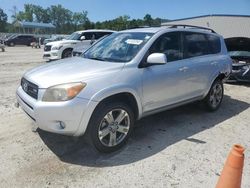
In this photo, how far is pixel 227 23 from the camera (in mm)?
36188

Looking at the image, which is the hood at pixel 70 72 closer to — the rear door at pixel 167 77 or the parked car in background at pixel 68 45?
the rear door at pixel 167 77

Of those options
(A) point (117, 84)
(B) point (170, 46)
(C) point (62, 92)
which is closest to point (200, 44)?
(B) point (170, 46)

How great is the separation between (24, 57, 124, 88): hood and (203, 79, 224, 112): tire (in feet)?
8.97

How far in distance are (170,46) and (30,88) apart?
2528 millimetres

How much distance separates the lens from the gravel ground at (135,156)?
383 centimetres

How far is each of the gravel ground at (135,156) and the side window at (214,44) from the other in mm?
1531

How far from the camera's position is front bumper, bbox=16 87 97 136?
3959 mm

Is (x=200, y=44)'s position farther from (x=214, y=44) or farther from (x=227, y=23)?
(x=227, y=23)

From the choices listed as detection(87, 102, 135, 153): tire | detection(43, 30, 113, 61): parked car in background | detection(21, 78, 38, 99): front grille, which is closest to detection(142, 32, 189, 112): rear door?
detection(87, 102, 135, 153): tire

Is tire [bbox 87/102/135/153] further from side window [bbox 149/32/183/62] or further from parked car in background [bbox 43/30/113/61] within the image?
parked car in background [bbox 43/30/113/61]

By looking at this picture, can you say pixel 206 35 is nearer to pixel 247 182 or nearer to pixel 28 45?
pixel 247 182

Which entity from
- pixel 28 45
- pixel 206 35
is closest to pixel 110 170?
pixel 206 35

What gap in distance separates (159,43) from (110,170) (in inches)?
91.9

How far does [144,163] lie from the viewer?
14.0 feet
